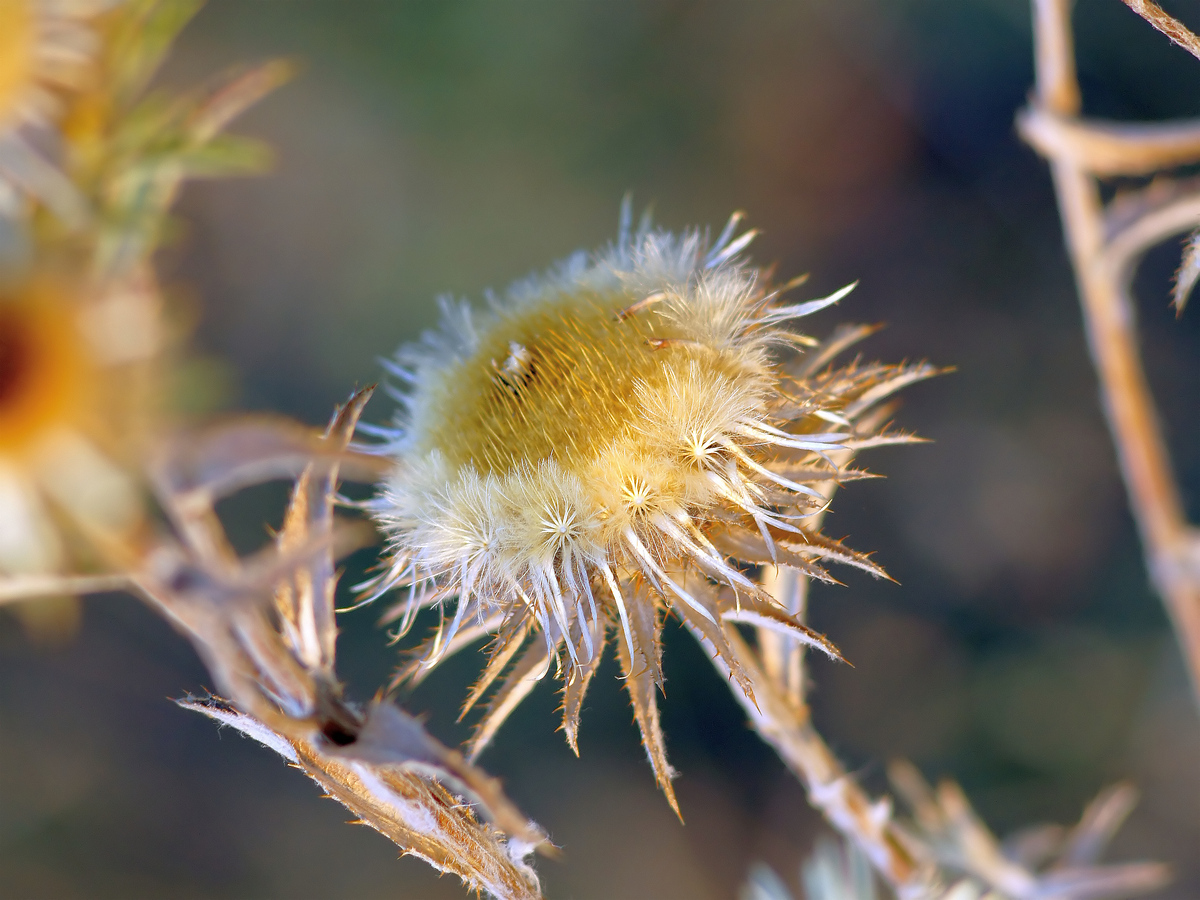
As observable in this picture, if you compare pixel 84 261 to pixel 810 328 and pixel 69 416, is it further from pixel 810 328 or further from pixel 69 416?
pixel 810 328

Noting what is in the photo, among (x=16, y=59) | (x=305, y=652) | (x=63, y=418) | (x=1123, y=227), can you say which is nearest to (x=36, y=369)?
(x=63, y=418)

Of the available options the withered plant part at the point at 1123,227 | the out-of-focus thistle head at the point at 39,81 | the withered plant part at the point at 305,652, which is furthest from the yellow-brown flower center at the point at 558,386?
the withered plant part at the point at 1123,227

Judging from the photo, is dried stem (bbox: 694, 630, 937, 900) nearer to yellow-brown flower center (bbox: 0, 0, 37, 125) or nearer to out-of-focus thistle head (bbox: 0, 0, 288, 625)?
out-of-focus thistle head (bbox: 0, 0, 288, 625)

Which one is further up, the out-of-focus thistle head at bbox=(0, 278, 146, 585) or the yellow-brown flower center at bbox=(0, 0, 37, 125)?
the yellow-brown flower center at bbox=(0, 0, 37, 125)

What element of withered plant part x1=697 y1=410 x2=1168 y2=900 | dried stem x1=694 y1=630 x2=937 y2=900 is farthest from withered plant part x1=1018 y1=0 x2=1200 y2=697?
dried stem x1=694 y1=630 x2=937 y2=900

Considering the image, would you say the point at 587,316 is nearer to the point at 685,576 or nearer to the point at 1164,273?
the point at 685,576

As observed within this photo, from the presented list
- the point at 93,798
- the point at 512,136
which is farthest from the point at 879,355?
the point at 93,798

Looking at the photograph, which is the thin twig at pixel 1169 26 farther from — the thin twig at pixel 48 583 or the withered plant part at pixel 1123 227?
the thin twig at pixel 48 583
